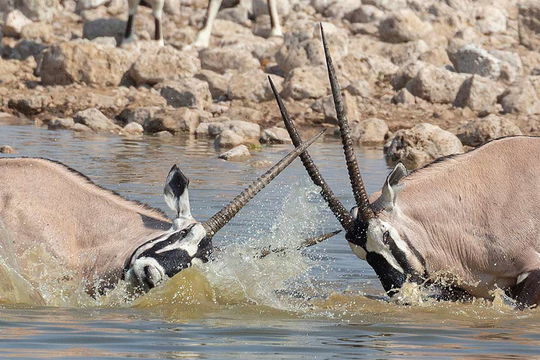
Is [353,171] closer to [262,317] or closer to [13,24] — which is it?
[262,317]

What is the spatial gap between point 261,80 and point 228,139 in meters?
3.85

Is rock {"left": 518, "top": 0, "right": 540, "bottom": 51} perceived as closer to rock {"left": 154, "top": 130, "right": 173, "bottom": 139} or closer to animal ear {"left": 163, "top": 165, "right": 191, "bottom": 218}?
rock {"left": 154, "top": 130, "right": 173, "bottom": 139}

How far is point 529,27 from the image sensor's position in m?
27.1

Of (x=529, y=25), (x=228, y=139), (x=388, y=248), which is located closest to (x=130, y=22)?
(x=228, y=139)

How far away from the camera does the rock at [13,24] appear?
2498 cm

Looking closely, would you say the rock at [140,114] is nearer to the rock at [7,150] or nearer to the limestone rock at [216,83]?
the limestone rock at [216,83]

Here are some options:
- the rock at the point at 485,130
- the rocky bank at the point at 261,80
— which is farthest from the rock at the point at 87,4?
the rock at the point at 485,130

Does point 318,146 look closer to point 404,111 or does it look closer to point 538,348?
point 404,111

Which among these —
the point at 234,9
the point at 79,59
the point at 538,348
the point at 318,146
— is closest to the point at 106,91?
the point at 79,59

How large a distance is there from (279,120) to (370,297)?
1196cm

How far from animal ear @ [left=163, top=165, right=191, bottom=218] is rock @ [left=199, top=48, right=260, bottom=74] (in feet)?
49.4

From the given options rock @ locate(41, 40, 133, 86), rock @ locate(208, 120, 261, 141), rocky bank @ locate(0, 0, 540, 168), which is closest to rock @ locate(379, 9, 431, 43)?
rocky bank @ locate(0, 0, 540, 168)

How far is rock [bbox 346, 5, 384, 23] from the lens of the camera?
2753 cm

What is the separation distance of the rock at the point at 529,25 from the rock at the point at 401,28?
93.4 inches
